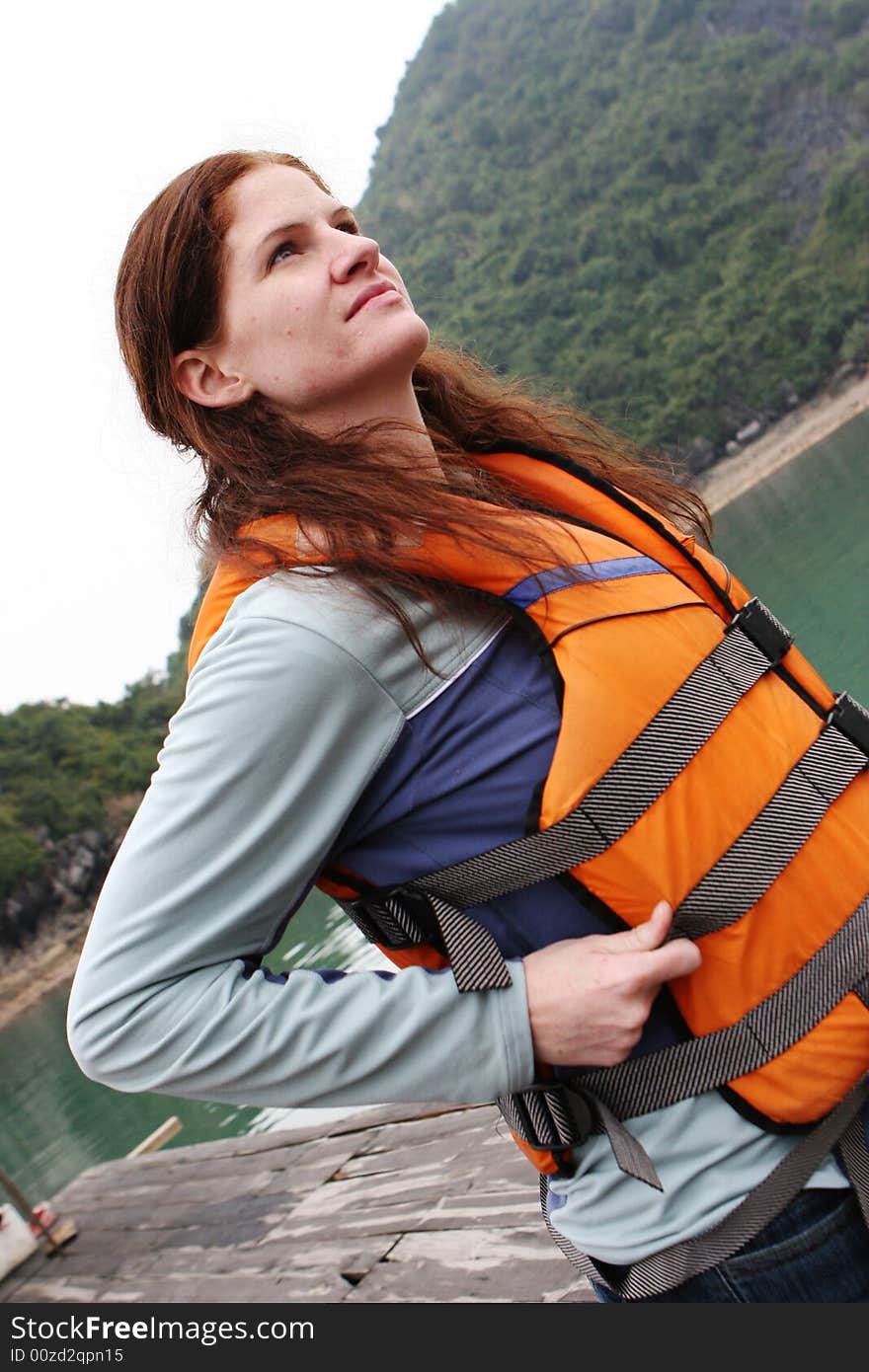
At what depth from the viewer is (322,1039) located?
906mm

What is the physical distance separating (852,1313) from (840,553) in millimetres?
23742

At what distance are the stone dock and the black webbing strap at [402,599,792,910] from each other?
101cm

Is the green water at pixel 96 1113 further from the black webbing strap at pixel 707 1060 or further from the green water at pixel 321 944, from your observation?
the black webbing strap at pixel 707 1060

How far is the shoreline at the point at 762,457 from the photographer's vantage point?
4106 cm

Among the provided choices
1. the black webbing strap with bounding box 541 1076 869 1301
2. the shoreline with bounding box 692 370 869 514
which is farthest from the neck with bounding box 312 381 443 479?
the shoreline with bounding box 692 370 869 514

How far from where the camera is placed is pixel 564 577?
1.02 meters

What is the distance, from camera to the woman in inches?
35.2

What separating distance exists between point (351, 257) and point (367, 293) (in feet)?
0.14

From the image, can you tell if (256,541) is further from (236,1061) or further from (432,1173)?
(432,1173)

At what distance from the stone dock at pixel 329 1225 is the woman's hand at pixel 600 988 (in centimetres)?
97

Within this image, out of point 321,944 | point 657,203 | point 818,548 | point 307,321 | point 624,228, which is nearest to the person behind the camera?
point 307,321

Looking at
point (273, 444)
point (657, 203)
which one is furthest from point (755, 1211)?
point (657, 203)

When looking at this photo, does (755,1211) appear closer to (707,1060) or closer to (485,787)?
(707,1060)

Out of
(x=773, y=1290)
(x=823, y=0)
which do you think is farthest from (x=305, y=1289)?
(x=823, y=0)
